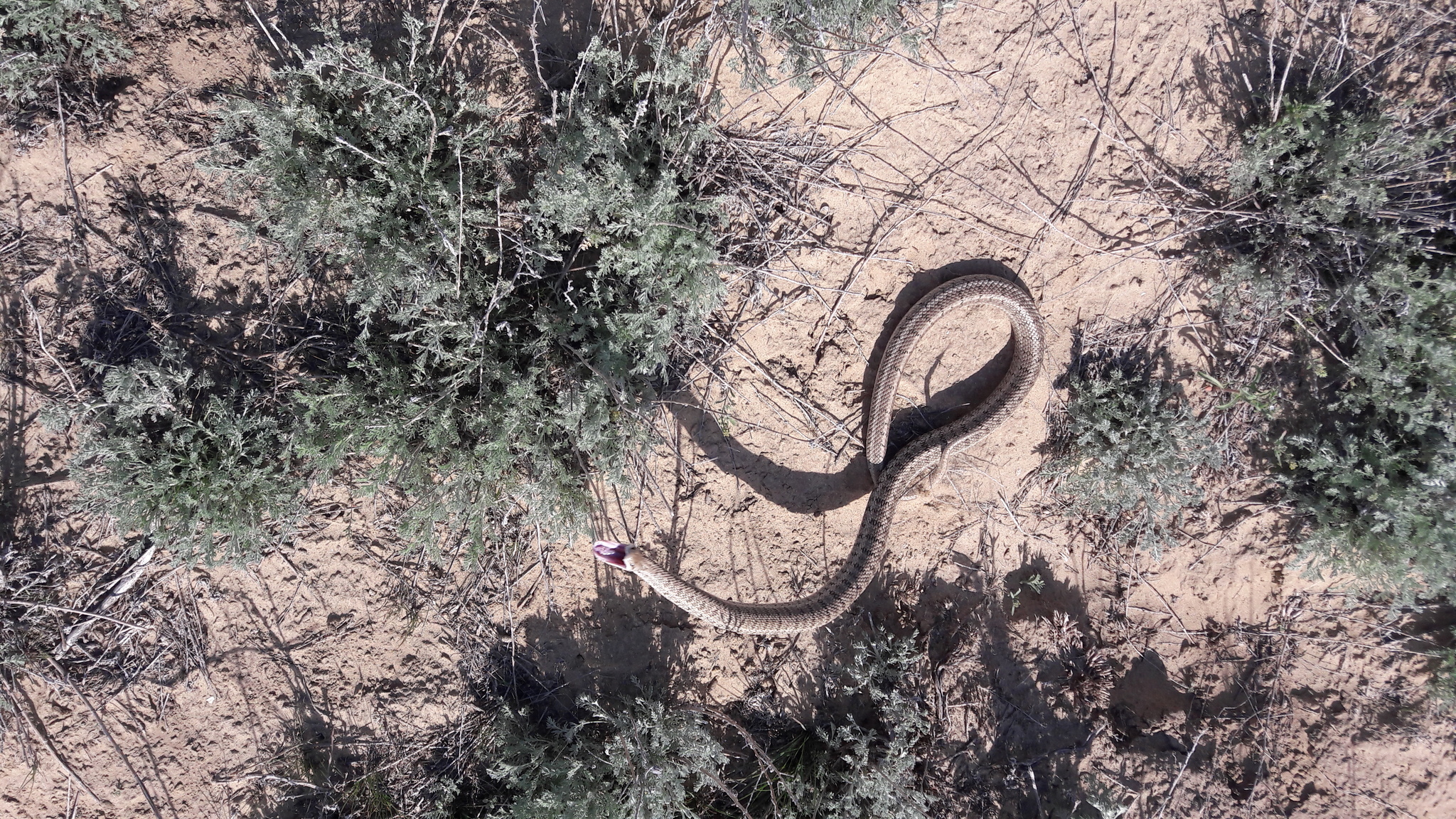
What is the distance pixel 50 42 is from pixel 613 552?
5.40m

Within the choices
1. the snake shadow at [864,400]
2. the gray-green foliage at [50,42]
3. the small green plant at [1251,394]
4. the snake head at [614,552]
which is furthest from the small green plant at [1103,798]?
the gray-green foliage at [50,42]

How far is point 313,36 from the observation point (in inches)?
185

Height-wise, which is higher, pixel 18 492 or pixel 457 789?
pixel 18 492

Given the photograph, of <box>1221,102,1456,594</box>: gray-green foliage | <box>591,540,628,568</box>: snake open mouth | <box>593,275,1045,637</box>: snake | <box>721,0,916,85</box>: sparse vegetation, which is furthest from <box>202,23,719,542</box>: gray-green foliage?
<box>1221,102,1456,594</box>: gray-green foliage

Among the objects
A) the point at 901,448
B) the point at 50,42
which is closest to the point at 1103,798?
the point at 901,448

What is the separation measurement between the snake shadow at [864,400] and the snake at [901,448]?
0.11 metres

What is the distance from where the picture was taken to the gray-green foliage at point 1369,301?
15.7 feet

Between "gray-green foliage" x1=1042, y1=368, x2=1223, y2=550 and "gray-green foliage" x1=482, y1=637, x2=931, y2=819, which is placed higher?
"gray-green foliage" x1=1042, y1=368, x2=1223, y2=550

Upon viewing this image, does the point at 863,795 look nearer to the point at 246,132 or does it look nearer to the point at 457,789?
the point at 457,789

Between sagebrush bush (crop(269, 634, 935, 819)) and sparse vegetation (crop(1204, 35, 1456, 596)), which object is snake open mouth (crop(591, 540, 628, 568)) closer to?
sagebrush bush (crop(269, 634, 935, 819))

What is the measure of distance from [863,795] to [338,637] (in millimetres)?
4320

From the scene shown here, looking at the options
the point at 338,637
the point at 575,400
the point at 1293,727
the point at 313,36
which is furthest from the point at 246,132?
the point at 1293,727

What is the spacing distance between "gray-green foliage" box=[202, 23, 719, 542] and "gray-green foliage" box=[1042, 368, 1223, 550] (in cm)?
333

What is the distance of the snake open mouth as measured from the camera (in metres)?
4.54
